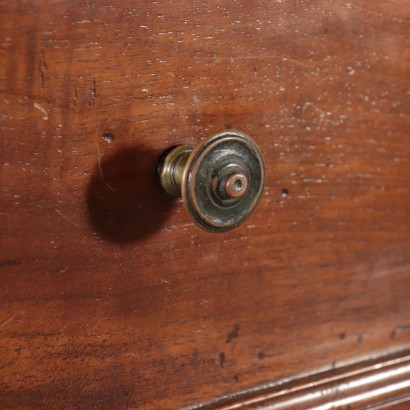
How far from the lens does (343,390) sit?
23.2 inches

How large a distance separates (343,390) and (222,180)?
0.28 m

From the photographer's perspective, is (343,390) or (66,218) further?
(343,390)

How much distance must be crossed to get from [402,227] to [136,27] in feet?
1.00

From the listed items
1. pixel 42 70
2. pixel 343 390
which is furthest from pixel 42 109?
pixel 343 390

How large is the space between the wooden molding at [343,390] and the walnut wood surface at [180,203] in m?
0.01

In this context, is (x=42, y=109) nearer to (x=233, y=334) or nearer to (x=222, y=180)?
(x=222, y=180)

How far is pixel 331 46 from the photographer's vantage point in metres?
0.52

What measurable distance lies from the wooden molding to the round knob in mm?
185

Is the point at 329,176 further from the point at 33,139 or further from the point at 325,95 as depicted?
the point at 33,139

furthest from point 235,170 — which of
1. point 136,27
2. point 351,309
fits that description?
point 351,309

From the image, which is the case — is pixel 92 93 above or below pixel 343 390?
above

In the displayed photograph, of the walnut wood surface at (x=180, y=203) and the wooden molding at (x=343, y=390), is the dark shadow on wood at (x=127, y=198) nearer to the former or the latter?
the walnut wood surface at (x=180, y=203)

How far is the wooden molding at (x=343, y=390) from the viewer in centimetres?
55

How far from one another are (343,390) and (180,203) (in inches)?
9.5
